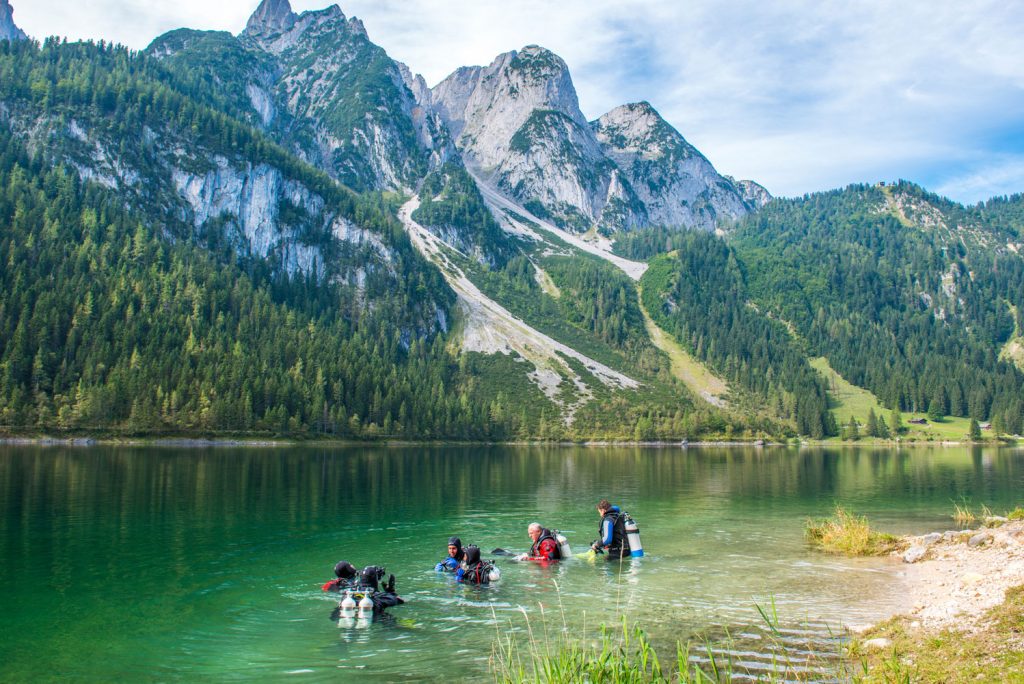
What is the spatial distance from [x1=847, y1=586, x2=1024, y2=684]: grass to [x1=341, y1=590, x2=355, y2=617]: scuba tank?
1388 centimetres

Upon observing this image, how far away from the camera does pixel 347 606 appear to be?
69.0ft

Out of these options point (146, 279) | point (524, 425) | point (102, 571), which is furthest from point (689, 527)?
point (146, 279)

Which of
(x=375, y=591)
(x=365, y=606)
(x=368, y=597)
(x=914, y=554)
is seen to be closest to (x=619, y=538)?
(x=914, y=554)

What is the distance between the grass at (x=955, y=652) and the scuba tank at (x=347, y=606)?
1388 centimetres

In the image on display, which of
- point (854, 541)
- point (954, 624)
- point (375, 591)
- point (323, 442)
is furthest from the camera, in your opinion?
point (323, 442)

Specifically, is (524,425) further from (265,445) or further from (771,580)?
(771,580)

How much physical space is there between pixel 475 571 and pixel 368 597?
543 centimetres

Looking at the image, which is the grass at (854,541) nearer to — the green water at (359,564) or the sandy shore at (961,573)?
the sandy shore at (961,573)

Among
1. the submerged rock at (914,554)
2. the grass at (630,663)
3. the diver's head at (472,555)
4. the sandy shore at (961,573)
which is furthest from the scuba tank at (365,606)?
the submerged rock at (914,554)

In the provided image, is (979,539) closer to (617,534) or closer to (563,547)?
(617,534)

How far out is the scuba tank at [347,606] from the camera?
20.9m

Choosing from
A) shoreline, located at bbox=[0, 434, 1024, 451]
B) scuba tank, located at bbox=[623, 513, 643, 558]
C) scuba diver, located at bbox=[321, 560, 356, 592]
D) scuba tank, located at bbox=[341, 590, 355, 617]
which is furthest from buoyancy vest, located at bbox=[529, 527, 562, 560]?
shoreline, located at bbox=[0, 434, 1024, 451]

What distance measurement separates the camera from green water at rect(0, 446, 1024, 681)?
17609mm

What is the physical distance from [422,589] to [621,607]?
25.6 ft
